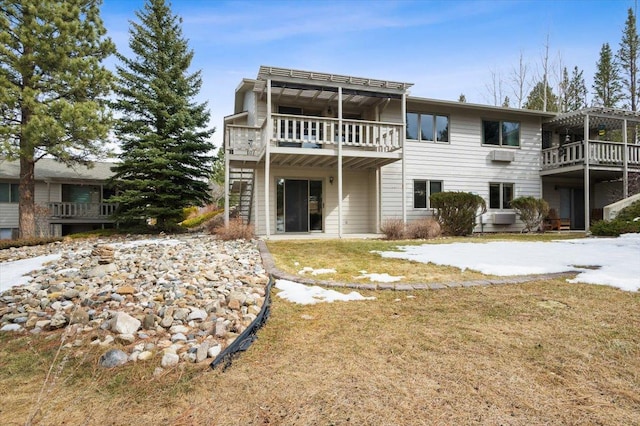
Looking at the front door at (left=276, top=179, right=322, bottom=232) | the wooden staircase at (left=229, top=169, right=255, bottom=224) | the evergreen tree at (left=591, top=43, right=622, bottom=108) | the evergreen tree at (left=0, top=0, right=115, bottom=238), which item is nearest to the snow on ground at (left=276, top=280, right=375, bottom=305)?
the front door at (left=276, top=179, right=322, bottom=232)

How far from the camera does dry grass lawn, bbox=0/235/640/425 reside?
1.81 m

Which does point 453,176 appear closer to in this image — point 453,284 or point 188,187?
point 453,284

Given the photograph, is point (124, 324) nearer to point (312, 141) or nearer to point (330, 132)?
point (312, 141)

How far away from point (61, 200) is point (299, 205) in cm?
1520

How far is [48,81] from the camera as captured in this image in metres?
12.9

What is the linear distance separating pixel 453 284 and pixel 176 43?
16443mm

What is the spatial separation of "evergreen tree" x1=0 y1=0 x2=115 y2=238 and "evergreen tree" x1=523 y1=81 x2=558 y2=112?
29.2m

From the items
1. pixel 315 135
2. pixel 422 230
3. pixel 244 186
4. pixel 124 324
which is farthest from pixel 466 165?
pixel 124 324

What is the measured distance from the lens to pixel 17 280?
5.37m

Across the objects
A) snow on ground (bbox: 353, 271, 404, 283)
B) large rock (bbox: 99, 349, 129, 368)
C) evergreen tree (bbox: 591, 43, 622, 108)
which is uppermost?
evergreen tree (bbox: 591, 43, 622, 108)

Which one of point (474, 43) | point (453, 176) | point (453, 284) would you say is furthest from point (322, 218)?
point (474, 43)

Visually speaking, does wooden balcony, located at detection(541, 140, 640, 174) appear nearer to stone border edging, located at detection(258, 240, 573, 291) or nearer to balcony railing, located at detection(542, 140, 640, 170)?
balcony railing, located at detection(542, 140, 640, 170)

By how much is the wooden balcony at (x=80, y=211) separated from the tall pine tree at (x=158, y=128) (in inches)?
184

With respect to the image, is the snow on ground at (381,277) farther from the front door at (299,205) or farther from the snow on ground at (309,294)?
the front door at (299,205)
